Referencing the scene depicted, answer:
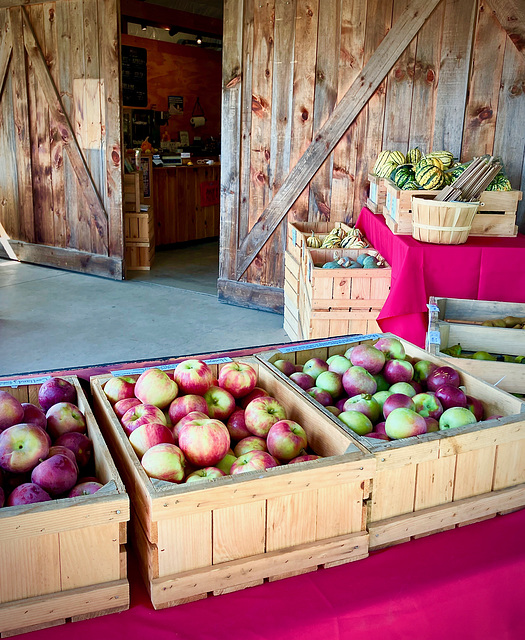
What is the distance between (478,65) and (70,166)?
479 centimetres

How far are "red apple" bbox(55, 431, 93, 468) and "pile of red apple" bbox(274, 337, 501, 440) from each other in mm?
646

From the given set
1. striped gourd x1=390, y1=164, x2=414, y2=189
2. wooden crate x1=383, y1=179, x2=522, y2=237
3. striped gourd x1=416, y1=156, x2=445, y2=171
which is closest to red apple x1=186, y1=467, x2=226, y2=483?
wooden crate x1=383, y1=179, x2=522, y2=237

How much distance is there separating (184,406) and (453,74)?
4.56 metres

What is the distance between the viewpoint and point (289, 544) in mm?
1386

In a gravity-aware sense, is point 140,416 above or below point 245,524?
above

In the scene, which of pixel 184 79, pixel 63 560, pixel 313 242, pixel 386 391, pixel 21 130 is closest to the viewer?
pixel 63 560

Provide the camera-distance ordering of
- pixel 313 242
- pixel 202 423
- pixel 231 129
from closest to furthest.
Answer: pixel 202 423 < pixel 313 242 < pixel 231 129

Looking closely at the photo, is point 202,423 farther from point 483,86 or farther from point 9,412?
point 483,86

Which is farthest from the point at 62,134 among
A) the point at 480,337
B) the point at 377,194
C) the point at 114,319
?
the point at 480,337

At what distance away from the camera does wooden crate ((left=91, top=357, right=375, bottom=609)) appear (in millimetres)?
1265

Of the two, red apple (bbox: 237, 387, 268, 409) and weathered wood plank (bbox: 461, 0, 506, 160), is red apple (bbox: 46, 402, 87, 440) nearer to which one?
red apple (bbox: 237, 387, 268, 409)

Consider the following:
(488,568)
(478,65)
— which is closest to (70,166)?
(478,65)

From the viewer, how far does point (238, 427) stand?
1718mm

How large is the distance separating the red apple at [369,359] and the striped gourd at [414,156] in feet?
11.4
